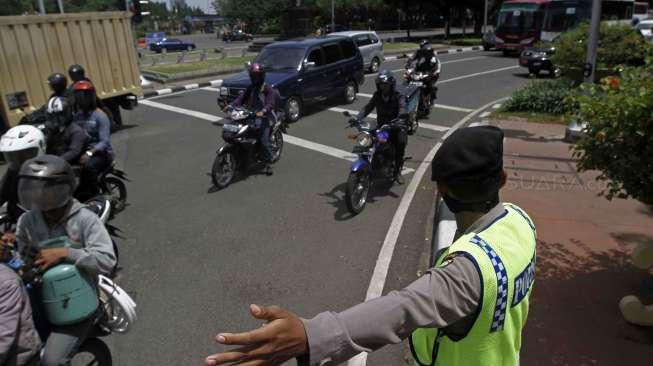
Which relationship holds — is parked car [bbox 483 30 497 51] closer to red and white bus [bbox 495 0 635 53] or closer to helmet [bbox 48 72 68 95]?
red and white bus [bbox 495 0 635 53]

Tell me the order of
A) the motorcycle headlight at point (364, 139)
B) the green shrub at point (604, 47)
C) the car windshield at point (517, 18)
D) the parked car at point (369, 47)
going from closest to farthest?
the motorcycle headlight at point (364, 139)
the green shrub at point (604, 47)
the parked car at point (369, 47)
the car windshield at point (517, 18)

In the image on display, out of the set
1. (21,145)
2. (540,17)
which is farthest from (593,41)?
(540,17)

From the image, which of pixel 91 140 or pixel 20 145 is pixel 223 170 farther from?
pixel 20 145

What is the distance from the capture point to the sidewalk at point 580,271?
364 centimetres

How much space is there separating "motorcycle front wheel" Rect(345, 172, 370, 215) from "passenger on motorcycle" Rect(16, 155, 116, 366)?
12.2 ft

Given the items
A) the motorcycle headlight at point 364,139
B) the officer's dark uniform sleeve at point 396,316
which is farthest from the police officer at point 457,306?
the motorcycle headlight at point 364,139

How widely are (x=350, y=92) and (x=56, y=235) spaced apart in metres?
12.1

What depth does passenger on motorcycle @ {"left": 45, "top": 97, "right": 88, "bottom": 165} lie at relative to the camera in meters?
5.67

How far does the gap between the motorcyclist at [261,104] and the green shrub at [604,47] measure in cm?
730

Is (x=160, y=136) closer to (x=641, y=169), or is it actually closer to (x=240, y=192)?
(x=240, y=192)

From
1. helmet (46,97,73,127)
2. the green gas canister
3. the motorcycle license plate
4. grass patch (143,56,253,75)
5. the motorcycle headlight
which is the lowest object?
grass patch (143,56,253,75)

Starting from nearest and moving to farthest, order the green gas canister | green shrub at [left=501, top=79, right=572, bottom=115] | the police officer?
the police officer
the green gas canister
green shrub at [left=501, top=79, right=572, bottom=115]

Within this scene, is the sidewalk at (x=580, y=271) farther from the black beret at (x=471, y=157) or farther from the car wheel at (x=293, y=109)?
the car wheel at (x=293, y=109)

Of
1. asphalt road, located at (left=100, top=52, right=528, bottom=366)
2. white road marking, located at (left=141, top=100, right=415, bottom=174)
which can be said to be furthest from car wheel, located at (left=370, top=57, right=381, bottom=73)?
asphalt road, located at (left=100, top=52, right=528, bottom=366)
